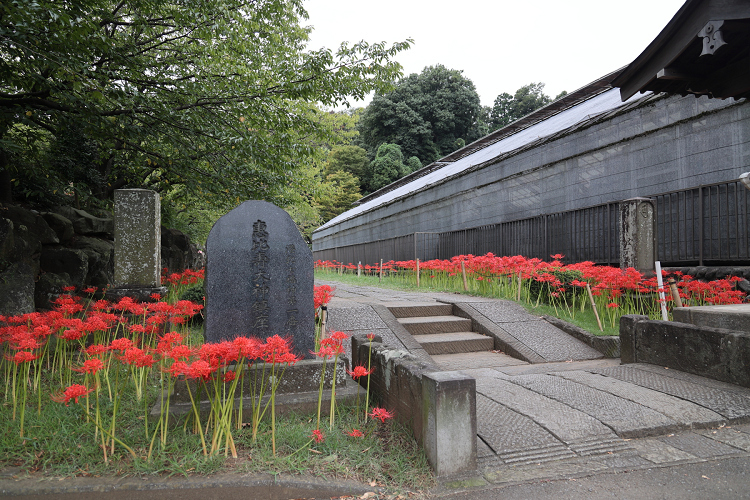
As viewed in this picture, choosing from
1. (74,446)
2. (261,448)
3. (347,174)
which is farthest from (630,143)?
(347,174)

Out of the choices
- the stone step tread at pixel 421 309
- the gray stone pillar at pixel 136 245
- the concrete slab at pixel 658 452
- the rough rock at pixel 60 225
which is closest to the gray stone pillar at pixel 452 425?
the concrete slab at pixel 658 452

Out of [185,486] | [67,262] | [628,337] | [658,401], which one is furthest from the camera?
[67,262]

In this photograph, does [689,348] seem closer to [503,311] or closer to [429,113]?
[503,311]

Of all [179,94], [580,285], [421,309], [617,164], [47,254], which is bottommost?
[421,309]

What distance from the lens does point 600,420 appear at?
2.71m

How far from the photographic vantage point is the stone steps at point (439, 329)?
495cm

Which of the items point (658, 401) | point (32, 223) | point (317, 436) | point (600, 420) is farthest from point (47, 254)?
point (658, 401)

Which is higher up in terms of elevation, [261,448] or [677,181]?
[677,181]

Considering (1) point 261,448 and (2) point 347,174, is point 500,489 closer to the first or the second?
(1) point 261,448

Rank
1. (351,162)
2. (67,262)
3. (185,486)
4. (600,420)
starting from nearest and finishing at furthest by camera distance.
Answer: (185,486) < (600,420) < (67,262) < (351,162)

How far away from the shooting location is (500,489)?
2055 mm

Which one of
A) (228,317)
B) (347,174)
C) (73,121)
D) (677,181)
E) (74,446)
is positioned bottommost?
(74,446)

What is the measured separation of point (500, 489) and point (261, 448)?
1293 mm

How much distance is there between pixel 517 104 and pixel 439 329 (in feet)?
116
